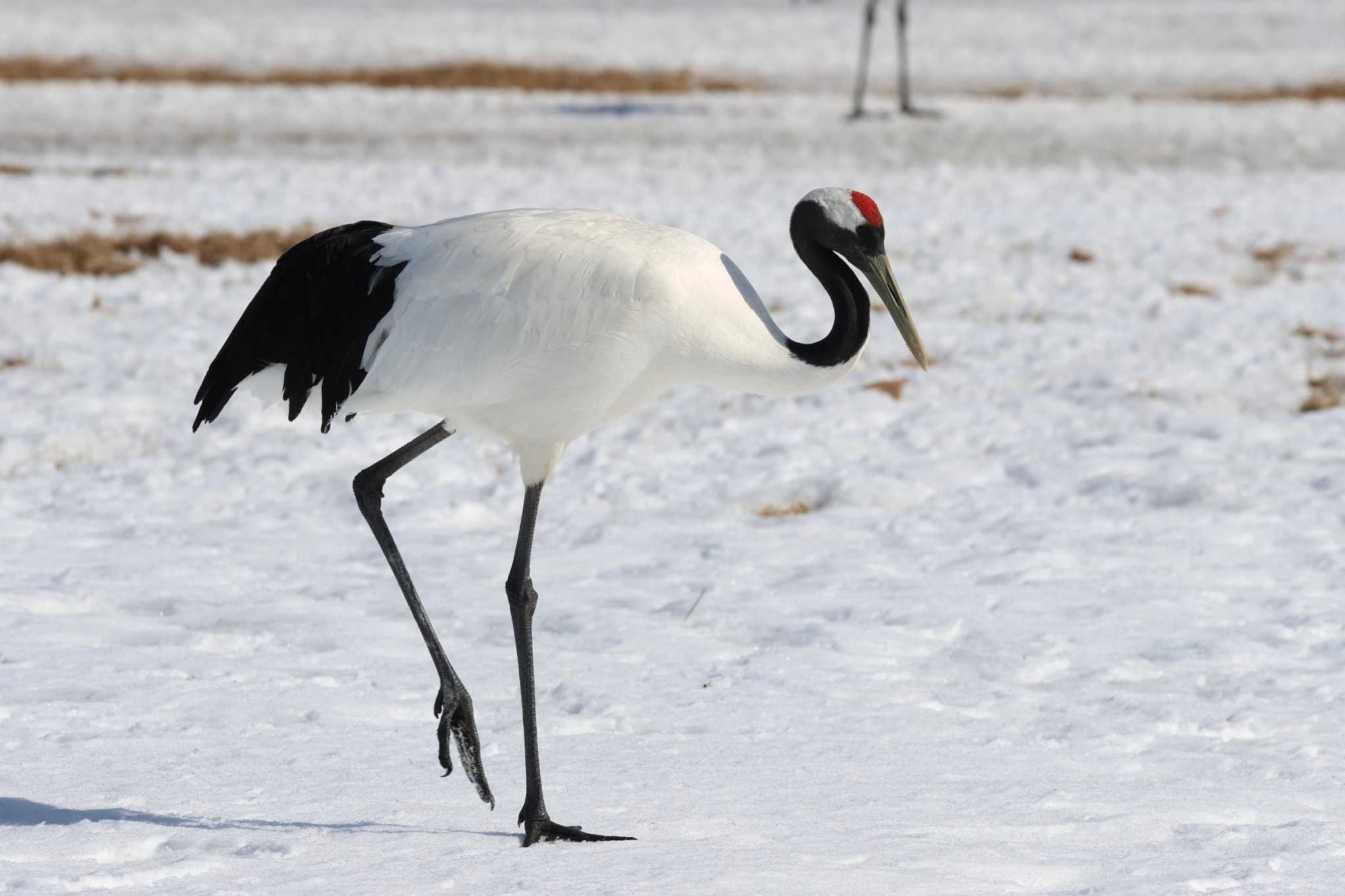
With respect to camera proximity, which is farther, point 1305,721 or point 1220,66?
point 1220,66

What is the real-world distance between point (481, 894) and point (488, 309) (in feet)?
4.34

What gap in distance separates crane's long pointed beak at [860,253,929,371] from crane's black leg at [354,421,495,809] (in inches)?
44.1

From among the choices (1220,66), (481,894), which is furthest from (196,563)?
(1220,66)

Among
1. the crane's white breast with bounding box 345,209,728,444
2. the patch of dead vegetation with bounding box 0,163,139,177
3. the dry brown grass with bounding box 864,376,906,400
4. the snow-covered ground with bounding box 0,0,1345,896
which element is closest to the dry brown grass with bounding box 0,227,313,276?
the snow-covered ground with bounding box 0,0,1345,896

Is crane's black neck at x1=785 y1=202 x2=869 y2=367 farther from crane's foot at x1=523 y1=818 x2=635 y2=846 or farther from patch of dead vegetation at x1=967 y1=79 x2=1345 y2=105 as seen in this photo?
patch of dead vegetation at x1=967 y1=79 x2=1345 y2=105

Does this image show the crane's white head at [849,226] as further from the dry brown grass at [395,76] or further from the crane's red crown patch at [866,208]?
the dry brown grass at [395,76]

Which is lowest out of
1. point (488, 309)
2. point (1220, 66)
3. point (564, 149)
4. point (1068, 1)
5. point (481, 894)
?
point (481, 894)

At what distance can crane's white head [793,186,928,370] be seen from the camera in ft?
13.0

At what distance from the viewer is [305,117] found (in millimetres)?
18031

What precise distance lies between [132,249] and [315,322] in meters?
7.19

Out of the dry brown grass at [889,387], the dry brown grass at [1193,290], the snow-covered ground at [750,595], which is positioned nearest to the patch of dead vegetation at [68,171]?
the snow-covered ground at [750,595]

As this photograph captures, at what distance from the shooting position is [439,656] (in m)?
3.83

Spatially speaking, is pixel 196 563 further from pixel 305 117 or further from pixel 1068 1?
pixel 1068 1

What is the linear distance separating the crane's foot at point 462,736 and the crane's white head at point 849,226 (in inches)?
53.6
